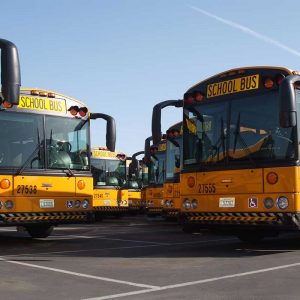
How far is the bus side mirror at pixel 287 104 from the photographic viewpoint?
26.3 ft

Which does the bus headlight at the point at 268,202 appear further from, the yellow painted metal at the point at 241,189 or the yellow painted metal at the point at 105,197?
the yellow painted metal at the point at 105,197

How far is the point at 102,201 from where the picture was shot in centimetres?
2177

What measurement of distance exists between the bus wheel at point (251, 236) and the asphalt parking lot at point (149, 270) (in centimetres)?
23

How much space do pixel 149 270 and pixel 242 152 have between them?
117 inches

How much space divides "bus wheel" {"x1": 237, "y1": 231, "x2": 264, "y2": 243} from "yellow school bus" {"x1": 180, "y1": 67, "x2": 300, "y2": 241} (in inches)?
8.6

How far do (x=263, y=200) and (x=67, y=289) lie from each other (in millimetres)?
4015

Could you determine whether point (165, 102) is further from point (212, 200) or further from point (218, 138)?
point (212, 200)

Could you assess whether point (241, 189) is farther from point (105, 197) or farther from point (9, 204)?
point (105, 197)

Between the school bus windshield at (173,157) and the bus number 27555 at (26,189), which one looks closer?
the bus number 27555 at (26,189)

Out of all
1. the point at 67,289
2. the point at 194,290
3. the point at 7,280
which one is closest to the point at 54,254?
the point at 7,280

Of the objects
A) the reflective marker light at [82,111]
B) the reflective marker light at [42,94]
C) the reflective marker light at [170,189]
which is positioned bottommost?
the reflective marker light at [170,189]

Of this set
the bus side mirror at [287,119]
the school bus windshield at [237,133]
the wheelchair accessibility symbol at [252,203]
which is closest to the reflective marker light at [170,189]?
the school bus windshield at [237,133]

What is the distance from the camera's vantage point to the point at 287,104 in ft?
26.6

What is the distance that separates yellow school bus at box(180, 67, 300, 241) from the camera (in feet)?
28.3
